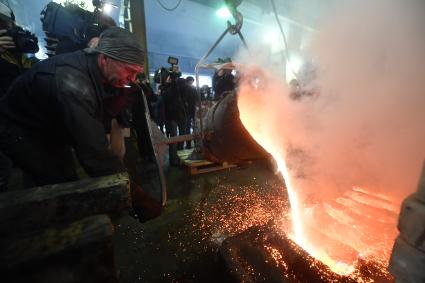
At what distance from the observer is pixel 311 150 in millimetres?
3299

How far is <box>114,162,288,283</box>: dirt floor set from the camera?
7.95 ft

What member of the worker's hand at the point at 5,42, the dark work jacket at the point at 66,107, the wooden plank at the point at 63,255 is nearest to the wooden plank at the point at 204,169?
the dark work jacket at the point at 66,107

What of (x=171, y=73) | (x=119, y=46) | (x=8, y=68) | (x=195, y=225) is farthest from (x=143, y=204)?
(x=171, y=73)

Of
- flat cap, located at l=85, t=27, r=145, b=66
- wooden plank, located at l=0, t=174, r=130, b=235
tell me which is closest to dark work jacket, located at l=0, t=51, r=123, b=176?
flat cap, located at l=85, t=27, r=145, b=66

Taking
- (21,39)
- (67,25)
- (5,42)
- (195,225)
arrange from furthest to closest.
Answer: (67,25) < (195,225) < (21,39) < (5,42)

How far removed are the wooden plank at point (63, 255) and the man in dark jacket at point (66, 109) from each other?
62 cm

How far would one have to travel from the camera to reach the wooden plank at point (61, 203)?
1.23 metres

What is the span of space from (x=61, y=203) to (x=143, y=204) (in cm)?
67

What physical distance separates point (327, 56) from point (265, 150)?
171 centimetres

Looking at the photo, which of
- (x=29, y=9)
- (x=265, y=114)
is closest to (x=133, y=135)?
(x=265, y=114)

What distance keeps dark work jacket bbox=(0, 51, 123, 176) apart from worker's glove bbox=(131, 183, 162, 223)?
0.23 meters

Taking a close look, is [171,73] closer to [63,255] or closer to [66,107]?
[66,107]

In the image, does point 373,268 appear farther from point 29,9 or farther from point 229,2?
point 29,9

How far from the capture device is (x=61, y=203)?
1.30 m
